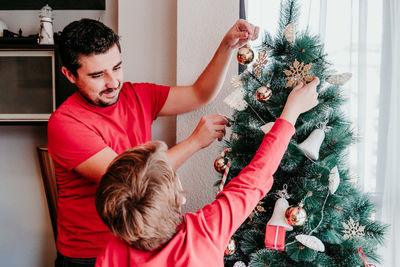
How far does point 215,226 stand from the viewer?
82cm

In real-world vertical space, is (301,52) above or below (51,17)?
below

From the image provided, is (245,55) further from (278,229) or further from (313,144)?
(278,229)

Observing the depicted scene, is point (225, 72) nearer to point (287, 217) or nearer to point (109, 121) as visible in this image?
point (109, 121)

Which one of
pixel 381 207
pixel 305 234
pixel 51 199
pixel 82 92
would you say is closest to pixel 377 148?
pixel 381 207

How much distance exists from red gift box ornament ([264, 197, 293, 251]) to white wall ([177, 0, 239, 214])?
0.57 m

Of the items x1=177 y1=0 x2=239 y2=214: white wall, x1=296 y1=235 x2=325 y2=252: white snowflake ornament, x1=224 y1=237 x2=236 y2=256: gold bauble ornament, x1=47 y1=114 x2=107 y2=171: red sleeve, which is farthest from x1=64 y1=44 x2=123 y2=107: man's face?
x1=296 y1=235 x2=325 y2=252: white snowflake ornament

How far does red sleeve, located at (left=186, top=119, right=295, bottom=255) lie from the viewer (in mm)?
825

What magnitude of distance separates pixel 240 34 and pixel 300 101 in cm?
42

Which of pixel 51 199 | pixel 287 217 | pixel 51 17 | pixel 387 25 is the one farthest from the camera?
pixel 51 199

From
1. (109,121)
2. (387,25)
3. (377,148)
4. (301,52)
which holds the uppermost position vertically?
(387,25)

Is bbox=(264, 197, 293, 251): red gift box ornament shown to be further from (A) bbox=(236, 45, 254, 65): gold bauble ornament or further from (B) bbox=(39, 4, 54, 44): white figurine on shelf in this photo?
(B) bbox=(39, 4, 54, 44): white figurine on shelf

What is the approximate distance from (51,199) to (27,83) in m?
0.65

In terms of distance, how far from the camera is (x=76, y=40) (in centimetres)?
115

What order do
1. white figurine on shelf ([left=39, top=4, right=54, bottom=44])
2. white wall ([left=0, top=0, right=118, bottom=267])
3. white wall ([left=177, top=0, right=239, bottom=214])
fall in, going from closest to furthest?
white wall ([left=177, top=0, right=239, bottom=214]) → white figurine on shelf ([left=39, top=4, right=54, bottom=44]) → white wall ([left=0, top=0, right=118, bottom=267])
